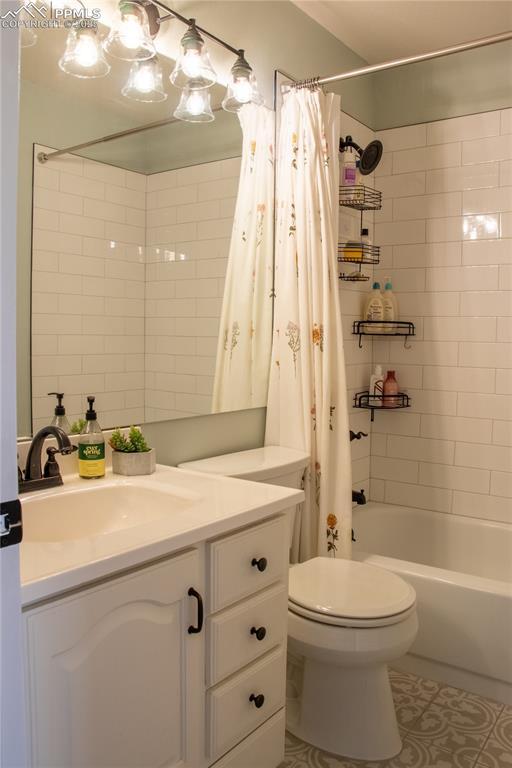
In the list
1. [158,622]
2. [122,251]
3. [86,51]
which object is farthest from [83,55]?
[158,622]

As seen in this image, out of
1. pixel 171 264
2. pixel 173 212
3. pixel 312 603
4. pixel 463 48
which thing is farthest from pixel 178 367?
pixel 463 48

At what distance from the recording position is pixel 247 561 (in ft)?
5.06

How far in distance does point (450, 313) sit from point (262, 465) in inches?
53.6

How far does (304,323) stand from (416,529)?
1296 mm

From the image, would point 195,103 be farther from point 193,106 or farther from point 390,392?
point 390,392

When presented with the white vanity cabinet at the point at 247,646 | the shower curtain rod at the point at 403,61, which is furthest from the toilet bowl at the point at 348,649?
the shower curtain rod at the point at 403,61

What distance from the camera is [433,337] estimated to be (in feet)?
10.0

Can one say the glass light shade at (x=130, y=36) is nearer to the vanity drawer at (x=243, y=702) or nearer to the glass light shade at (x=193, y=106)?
the glass light shade at (x=193, y=106)

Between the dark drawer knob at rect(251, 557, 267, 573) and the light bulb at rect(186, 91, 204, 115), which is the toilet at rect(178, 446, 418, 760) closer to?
the dark drawer knob at rect(251, 557, 267, 573)

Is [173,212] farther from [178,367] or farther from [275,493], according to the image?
[275,493]

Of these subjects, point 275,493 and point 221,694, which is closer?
point 221,694

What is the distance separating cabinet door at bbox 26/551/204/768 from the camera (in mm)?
1098

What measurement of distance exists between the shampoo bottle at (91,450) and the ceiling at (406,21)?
1.90 metres

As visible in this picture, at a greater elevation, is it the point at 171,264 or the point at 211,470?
the point at 171,264
